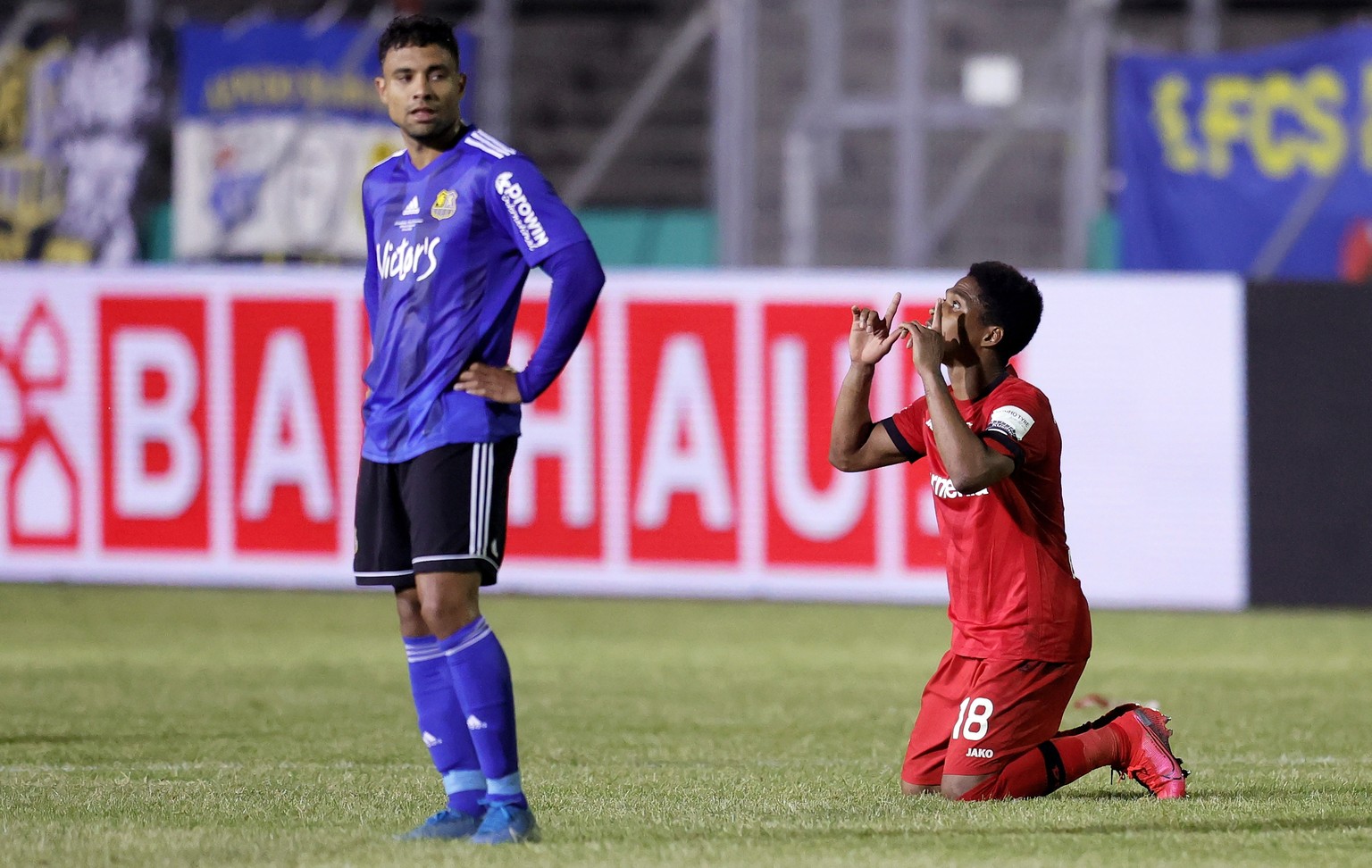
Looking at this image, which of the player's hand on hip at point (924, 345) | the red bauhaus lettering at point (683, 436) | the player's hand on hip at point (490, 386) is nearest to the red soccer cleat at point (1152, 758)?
the player's hand on hip at point (924, 345)

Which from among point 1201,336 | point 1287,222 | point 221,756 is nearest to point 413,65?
point 221,756

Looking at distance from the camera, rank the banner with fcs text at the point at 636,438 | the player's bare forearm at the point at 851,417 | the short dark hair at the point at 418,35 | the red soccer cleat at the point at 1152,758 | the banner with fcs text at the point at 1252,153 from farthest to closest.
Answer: the banner with fcs text at the point at 1252,153
the banner with fcs text at the point at 636,438
the player's bare forearm at the point at 851,417
the red soccer cleat at the point at 1152,758
the short dark hair at the point at 418,35

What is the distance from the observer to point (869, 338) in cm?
543

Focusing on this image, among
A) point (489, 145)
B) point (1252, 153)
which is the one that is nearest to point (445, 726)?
point (489, 145)

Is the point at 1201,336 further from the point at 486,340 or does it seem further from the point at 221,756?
the point at 486,340

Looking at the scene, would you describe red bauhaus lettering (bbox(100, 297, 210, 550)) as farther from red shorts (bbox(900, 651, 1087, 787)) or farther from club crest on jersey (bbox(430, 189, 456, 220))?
club crest on jersey (bbox(430, 189, 456, 220))

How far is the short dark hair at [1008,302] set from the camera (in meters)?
5.47

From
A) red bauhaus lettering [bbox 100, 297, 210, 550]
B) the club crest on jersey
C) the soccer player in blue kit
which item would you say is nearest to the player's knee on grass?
the soccer player in blue kit

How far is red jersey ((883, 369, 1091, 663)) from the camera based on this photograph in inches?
215

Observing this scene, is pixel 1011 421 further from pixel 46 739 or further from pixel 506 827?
pixel 46 739

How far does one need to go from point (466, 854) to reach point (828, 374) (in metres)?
7.29

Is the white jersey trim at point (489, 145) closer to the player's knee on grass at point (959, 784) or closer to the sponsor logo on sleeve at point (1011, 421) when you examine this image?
the sponsor logo on sleeve at point (1011, 421)

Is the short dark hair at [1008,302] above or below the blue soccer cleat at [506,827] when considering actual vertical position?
above

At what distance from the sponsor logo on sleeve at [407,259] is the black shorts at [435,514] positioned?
1.30ft
